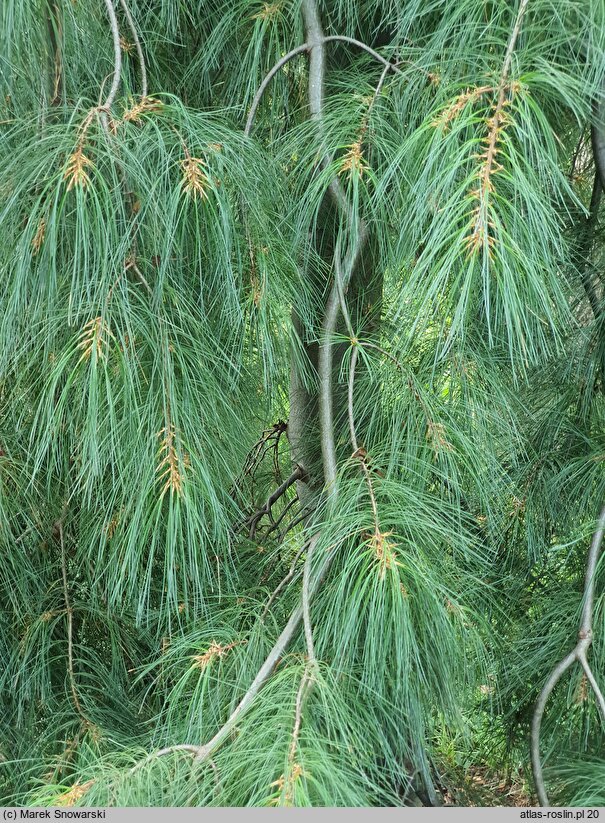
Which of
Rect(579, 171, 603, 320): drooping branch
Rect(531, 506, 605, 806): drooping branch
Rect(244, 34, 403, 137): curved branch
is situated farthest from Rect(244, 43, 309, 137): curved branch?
Rect(531, 506, 605, 806): drooping branch

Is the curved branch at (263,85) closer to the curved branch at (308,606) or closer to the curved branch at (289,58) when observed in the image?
the curved branch at (289,58)

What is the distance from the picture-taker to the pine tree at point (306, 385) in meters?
0.68

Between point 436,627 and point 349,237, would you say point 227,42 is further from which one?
point 436,627

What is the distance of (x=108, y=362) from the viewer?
716 millimetres

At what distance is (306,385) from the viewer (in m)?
0.88

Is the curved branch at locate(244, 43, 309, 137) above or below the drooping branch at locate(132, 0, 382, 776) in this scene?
above

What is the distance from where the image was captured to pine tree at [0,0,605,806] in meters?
0.68

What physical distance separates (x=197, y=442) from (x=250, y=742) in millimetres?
245

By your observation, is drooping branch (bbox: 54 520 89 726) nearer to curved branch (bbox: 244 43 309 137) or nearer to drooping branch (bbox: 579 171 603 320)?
curved branch (bbox: 244 43 309 137)

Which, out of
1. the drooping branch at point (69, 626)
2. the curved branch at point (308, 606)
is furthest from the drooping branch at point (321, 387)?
the drooping branch at point (69, 626)

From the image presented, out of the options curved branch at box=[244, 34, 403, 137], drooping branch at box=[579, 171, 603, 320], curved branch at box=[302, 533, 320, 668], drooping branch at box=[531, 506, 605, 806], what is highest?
curved branch at box=[244, 34, 403, 137]

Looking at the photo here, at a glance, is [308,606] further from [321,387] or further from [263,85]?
[263,85]

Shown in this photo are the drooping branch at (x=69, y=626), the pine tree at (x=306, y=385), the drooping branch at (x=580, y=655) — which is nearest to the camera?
the pine tree at (x=306, y=385)
